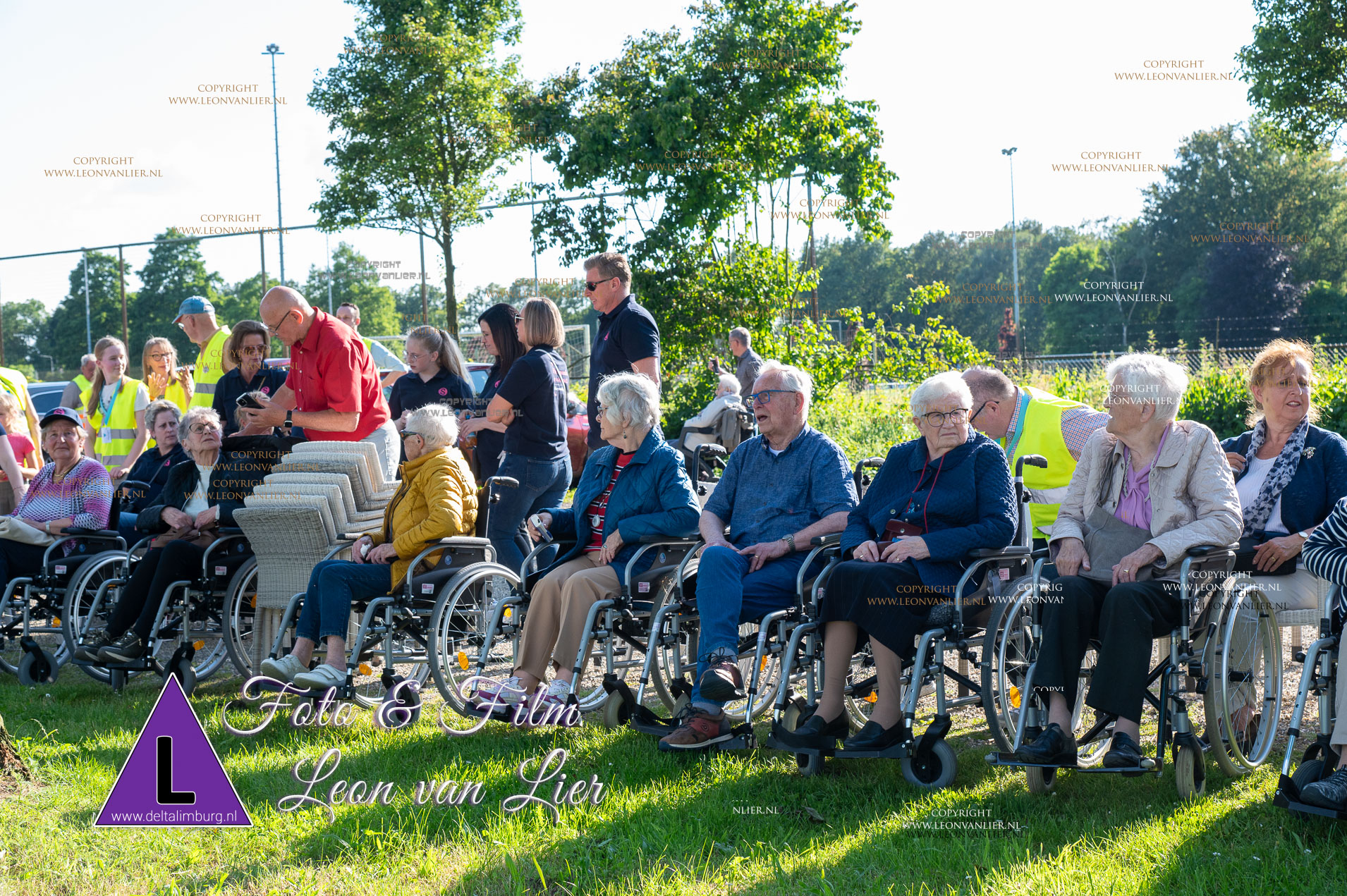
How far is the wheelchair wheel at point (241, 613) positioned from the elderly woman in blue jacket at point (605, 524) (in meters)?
1.48

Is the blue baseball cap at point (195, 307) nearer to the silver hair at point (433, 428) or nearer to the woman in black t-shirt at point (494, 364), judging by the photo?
the woman in black t-shirt at point (494, 364)

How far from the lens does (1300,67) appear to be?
57.3 feet

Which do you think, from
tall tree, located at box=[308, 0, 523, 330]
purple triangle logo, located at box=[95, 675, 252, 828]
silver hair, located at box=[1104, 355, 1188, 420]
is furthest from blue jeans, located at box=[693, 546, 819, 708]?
tall tree, located at box=[308, 0, 523, 330]

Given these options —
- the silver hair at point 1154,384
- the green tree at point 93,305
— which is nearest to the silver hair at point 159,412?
the silver hair at point 1154,384

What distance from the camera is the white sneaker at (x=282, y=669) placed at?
455 cm

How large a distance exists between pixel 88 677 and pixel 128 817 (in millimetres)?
2938

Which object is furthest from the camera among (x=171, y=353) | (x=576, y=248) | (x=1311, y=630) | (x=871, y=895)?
(x=576, y=248)

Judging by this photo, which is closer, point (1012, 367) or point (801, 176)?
point (801, 176)

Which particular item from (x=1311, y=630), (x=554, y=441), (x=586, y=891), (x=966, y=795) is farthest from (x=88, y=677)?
(x=1311, y=630)

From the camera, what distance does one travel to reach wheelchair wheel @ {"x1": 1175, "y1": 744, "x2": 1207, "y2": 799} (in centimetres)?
334

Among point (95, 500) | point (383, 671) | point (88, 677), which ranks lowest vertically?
point (88, 677)

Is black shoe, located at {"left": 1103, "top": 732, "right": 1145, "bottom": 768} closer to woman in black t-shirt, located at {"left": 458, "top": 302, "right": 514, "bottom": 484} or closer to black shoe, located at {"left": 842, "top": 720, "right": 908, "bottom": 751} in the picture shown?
black shoe, located at {"left": 842, "top": 720, "right": 908, "bottom": 751}

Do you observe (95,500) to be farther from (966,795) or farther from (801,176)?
(801,176)

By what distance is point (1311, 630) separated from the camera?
5262 mm
